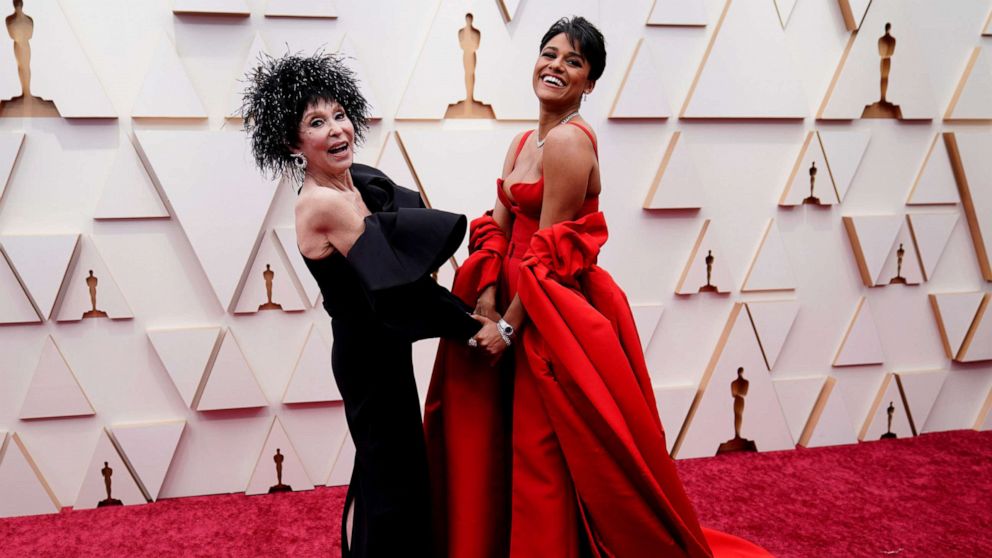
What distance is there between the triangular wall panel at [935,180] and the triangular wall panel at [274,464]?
9.42 feet

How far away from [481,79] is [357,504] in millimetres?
1700

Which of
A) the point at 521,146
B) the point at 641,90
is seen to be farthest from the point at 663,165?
the point at 521,146

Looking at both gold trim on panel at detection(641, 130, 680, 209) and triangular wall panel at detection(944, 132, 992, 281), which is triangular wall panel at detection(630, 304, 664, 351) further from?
→ triangular wall panel at detection(944, 132, 992, 281)

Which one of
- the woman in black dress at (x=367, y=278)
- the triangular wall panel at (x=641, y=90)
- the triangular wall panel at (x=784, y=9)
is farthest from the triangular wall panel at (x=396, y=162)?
the triangular wall panel at (x=784, y=9)

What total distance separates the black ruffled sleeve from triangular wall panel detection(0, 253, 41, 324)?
5.76ft

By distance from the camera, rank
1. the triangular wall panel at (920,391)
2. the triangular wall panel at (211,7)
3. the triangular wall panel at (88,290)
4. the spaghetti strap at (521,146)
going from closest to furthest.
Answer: the spaghetti strap at (521,146)
the triangular wall panel at (211,7)
the triangular wall panel at (88,290)
the triangular wall panel at (920,391)

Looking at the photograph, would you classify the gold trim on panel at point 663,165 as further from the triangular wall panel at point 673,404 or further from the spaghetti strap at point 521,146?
the spaghetti strap at point 521,146

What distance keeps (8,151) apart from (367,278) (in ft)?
5.89

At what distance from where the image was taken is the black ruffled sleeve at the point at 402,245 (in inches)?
64.9

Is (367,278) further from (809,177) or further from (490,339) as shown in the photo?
(809,177)

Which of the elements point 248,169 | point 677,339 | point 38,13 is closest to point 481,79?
point 248,169

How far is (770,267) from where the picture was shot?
318 cm

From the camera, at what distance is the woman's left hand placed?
1.83 m

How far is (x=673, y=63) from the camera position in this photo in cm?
300
